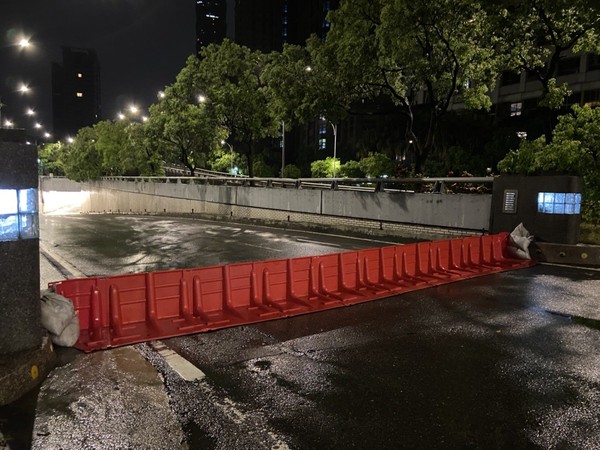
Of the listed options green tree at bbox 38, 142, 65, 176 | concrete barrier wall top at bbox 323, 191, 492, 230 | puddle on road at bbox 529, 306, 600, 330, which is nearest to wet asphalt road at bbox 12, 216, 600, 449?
puddle on road at bbox 529, 306, 600, 330

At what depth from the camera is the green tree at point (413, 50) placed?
57.3ft

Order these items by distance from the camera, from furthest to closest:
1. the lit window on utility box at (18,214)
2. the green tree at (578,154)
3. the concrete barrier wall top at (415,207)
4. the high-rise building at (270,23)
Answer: the high-rise building at (270,23), the concrete barrier wall top at (415,207), the green tree at (578,154), the lit window on utility box at (18,214)

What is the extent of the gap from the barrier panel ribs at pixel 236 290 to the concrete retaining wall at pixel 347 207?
224 inches

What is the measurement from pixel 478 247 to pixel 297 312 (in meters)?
6.02

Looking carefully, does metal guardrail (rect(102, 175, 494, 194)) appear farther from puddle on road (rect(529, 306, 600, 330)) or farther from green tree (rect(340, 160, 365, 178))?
green tree (rect(340, 160, 365, 178))

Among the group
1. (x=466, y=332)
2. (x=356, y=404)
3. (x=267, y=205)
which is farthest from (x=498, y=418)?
(x=267, y=205)

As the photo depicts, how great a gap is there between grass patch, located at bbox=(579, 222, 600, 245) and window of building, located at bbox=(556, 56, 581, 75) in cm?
5331

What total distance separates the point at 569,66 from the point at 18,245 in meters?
66.7

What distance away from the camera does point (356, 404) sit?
4410 millimetres

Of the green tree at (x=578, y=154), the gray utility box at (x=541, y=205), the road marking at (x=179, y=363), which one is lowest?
the road marking at (x=179, y=363)

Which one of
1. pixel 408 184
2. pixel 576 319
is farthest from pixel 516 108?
pixel 576 319

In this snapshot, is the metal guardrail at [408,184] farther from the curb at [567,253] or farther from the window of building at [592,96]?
the window of building at [592,96]

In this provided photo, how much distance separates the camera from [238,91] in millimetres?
30672

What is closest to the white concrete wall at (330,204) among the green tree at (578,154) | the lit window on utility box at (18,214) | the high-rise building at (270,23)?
the green tree at (578,154)
